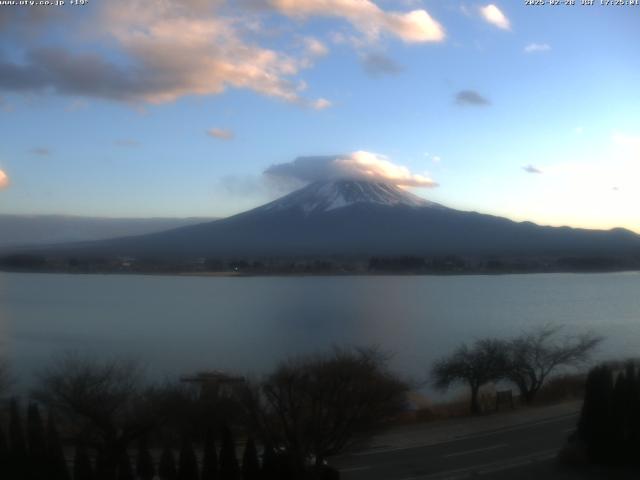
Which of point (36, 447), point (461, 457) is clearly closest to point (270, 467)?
point (36, 447)

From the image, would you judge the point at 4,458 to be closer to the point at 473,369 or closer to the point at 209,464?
the point at 209,464

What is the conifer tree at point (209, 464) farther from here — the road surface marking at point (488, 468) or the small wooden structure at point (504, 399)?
the small wooden structure at point (504, 399)

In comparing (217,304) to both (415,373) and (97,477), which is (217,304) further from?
(97,477)

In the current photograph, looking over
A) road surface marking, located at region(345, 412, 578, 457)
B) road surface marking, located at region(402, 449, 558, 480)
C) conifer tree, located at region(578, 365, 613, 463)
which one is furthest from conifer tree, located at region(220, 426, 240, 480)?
conifer tree, located at region(578, 365, 613, 463)

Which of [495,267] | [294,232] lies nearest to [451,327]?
[495,267]

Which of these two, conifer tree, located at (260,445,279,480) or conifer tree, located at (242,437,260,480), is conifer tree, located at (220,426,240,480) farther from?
conifer tree, located at (260,445,279,480)
